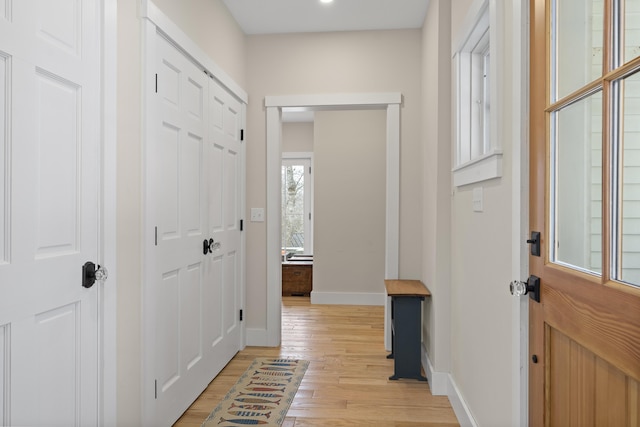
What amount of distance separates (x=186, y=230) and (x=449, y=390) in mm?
1844

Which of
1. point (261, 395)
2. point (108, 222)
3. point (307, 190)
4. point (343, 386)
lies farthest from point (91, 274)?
point (307, 190)

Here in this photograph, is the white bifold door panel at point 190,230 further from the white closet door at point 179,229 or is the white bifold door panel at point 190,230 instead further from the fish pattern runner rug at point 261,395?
the fish pattern runner rug at point 261,395

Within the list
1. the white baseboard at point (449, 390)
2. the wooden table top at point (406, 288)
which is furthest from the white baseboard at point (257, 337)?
the white baseboard at point (449, 390)

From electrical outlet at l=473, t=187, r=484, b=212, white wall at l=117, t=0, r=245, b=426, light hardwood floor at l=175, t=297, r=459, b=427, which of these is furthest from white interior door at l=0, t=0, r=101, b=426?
electrical outlet at l=473, t=187, r=484, b=212

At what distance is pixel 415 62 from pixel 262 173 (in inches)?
60.7

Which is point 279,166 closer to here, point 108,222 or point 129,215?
point 129,215

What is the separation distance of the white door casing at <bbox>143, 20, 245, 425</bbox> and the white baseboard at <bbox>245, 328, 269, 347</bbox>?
305 mm

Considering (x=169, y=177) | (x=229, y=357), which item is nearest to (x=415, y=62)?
(x=169, y=177)

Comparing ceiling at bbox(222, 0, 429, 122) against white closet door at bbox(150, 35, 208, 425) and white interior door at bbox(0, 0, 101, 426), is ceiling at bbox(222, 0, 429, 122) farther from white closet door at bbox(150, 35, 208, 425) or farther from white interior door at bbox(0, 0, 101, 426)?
white interior door at bbox(0, 0, 101, 426)

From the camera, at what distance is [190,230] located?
240 centimetres

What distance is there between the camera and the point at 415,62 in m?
3.38

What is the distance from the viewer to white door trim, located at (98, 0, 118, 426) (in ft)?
5.13

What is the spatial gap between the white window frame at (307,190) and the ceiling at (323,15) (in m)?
3.05

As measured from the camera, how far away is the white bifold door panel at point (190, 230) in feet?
6.71
